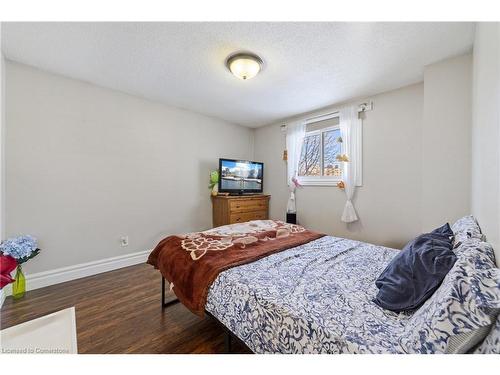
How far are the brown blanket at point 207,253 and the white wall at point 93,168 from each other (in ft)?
4.36

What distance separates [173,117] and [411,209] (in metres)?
3.51

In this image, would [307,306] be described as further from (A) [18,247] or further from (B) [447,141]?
(A) [18,247]

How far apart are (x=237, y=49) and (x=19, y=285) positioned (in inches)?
121

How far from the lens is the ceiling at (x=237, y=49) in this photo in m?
1.61

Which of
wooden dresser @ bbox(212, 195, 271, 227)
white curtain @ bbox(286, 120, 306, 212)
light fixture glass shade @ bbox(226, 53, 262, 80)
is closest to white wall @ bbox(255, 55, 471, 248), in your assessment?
white curtain @ bbox(286, 120, 306, 212)

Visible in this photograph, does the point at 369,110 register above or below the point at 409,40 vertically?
below

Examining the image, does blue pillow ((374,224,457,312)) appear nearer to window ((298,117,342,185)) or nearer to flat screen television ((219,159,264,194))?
window ((298,117,342,185))

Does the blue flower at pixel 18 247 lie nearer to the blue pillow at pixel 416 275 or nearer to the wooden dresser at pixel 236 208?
the wooden dresser at pixel 236 208

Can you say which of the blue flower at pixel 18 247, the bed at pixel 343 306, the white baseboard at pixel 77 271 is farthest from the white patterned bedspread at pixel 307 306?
the white baseboard at pixel 77 271

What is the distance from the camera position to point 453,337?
0.62 m

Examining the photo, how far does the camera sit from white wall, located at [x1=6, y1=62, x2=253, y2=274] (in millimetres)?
2150
